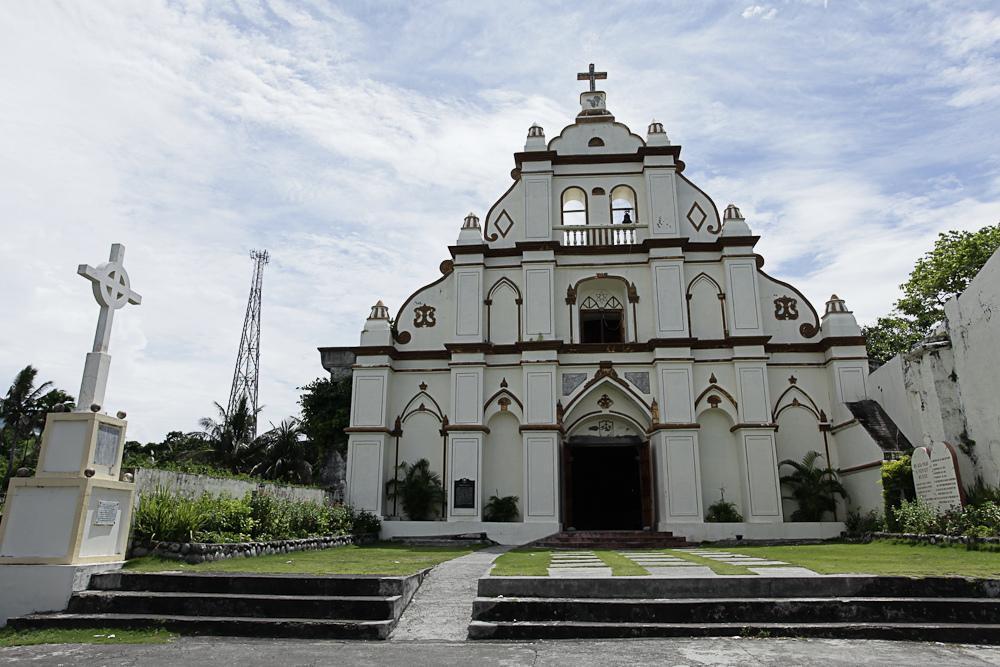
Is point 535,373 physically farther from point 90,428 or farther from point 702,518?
point 90,428

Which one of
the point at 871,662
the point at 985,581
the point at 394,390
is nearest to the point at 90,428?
the point at 871,662

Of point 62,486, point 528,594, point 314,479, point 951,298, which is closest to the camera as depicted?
point 528,594

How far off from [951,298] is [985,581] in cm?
910

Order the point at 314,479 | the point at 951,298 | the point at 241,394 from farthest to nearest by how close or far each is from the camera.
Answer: the point at 241,394
the point at 314,479
the point at 951,298

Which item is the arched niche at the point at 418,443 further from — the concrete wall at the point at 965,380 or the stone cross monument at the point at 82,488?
the concrete wall at the point at 965,380

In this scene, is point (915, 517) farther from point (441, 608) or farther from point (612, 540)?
point (441, 608)

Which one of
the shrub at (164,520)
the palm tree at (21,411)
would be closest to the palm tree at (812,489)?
the shrub at (164,520)

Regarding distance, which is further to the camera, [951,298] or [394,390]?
[394,390]

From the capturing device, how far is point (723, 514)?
1727 centimetres

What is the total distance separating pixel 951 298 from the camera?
1398 cm

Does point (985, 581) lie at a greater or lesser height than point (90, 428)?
lesser

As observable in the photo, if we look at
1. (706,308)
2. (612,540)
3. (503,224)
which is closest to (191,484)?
(612,540)

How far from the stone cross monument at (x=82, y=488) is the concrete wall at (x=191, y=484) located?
1.41m

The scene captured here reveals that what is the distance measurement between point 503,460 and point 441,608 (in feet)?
38.0
